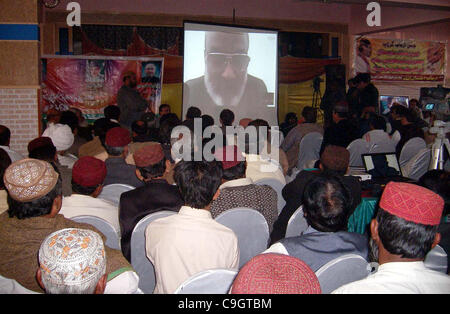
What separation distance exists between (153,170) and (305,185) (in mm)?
1020

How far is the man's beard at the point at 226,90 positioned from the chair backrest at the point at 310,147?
3271mm

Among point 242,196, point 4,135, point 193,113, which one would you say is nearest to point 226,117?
point 193,113

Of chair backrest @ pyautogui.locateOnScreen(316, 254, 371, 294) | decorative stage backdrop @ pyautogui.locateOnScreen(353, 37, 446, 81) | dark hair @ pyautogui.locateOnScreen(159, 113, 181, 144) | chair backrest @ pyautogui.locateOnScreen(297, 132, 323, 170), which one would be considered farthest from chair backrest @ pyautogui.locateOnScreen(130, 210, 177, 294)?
decorative stage backdrop @ pyautogui.locateOnScreen(353, 37, 446, 81)

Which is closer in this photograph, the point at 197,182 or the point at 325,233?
the point at 325,233

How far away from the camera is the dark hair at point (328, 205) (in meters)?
1.78

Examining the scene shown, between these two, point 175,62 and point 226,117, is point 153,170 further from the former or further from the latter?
point 175,62

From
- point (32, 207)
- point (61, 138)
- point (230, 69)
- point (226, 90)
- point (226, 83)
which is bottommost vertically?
point (32, 207)

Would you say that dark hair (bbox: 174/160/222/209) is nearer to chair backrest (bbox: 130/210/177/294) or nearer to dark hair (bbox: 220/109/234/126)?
chair backrest (bbox: 130/210/177/294)

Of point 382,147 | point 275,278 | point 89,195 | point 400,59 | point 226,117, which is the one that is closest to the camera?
point 275,278

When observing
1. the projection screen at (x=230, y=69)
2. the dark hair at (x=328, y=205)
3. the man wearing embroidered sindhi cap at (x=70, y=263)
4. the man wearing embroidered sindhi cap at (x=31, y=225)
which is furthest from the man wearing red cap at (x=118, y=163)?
the projection screen at (x=230, y=69)

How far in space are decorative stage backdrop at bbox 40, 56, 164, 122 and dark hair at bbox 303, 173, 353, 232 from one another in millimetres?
6204

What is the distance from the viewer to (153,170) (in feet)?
8.73

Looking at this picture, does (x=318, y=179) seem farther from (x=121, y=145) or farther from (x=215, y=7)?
(x=215, y=7)

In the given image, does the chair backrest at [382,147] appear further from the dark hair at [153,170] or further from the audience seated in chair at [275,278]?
the audience seated in chair at [275,278]
